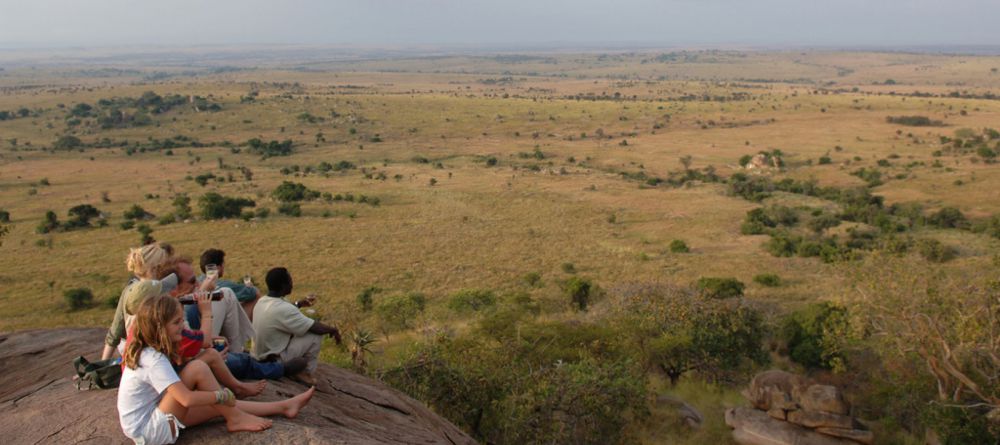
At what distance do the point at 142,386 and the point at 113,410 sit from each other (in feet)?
3.96

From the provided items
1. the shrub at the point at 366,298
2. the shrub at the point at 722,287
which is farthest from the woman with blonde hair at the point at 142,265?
the shrub at the point at 722,287

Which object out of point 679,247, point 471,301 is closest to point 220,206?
point 471,301

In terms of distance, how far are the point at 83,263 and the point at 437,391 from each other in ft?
94.7

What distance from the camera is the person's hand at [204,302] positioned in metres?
6.18

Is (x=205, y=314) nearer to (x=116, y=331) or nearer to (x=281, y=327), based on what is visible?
(x=281, y=327)

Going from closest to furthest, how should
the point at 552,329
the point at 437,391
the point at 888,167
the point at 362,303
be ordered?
the point at 437,391, the point at 552,329, the point at 362,303, the point at 888,167

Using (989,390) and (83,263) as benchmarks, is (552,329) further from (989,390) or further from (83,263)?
(83,263)

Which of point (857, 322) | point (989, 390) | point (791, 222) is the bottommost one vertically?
point (791, 222)

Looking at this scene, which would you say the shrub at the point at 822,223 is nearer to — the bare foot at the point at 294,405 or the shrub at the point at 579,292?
the shrub at the point at 579,292

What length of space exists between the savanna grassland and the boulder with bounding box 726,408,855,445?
21.0 inches

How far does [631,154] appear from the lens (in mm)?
67562

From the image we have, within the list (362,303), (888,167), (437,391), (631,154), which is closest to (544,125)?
(631,154)

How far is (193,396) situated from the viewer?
524 centimetres

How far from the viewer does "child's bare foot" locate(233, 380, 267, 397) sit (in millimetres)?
6227
